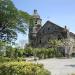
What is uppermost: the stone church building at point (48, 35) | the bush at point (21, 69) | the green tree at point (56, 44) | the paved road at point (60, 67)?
the stone church building at point (48, 35)

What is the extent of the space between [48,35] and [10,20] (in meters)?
44.3

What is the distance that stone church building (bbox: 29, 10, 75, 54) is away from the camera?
237 ft

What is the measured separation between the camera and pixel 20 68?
1642 centimetres

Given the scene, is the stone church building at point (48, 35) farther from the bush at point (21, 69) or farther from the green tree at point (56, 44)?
the bush at point (21, 69)

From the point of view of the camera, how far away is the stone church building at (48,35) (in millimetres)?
72312

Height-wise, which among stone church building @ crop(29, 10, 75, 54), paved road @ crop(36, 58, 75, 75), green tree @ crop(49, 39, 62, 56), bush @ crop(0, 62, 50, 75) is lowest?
paved road @ crop(36, 58, 75, 75)

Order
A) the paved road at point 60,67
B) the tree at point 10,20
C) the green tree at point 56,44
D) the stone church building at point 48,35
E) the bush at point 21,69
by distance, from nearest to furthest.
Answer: the bush at point 21,69, the paved road at point 60,67, the tree at point 10,20, the green tree at point 56,44, the stone church building at point 48,35

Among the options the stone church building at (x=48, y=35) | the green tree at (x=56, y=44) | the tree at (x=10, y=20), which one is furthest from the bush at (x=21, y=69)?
the stone church building at (x=48, y=35)

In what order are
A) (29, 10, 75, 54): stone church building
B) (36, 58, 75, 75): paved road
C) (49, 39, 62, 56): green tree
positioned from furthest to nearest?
(29, 10, 75, 54): stone church building < (49, 39, 62, 56): green tree < (36, 58, 75, 75): paved road

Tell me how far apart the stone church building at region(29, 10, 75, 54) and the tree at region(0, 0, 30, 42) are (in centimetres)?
3497

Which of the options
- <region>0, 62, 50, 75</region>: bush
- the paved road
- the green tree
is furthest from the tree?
the green tree

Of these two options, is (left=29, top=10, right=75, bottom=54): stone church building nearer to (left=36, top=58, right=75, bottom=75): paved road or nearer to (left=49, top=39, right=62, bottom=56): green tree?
(left=49, top=39, right=62, bottom=56): green tree

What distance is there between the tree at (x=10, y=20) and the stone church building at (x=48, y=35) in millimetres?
34966

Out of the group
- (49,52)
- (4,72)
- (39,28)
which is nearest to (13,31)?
(4,72)
